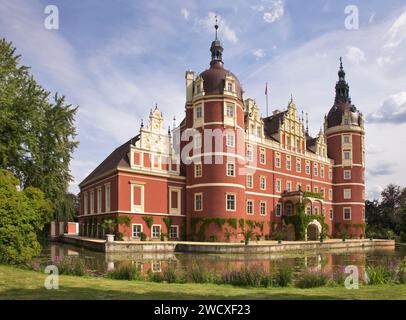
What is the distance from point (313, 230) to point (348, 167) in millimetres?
10996

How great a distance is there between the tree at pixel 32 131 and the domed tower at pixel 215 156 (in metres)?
12.4

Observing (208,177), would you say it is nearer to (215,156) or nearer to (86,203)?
(215,156)

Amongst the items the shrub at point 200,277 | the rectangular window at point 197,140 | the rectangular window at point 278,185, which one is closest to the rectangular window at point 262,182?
the rectangular window at point 278,185

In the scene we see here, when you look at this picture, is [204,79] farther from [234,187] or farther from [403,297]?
[403,297]

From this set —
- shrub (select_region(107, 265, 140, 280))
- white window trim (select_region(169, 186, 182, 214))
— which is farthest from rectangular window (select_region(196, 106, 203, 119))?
shrub (select_region(107, 265, 140, 280))

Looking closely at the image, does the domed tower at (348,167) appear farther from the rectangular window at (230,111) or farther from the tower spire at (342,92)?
the rectangular window at (230,111)

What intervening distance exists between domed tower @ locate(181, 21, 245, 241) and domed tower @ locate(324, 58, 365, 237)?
20029 millimetres

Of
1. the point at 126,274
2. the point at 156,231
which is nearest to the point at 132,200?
the point at 156,231

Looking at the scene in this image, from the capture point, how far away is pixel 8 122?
2097cm

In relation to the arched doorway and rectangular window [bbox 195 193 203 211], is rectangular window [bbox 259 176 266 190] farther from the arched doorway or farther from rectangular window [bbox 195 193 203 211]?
rectangular window [bbox 195 193 203 211]

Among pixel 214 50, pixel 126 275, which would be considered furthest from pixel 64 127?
pixel 214 50
